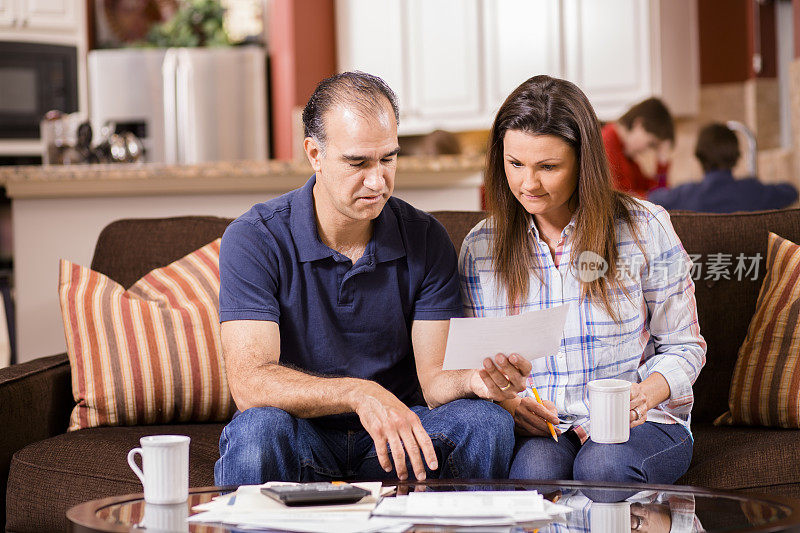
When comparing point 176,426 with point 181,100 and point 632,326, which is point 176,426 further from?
point 181,100

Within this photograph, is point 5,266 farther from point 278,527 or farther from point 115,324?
point 278,527

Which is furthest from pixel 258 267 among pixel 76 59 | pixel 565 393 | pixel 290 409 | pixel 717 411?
pixel 76 59

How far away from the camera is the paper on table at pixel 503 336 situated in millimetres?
1510

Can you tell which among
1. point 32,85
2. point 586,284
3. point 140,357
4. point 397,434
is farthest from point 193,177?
point 32,85

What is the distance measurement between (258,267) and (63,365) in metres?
0.78

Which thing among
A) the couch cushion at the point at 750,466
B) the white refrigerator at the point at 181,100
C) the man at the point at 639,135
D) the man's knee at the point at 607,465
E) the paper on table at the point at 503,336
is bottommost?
the couch cushion at the point at 750,466

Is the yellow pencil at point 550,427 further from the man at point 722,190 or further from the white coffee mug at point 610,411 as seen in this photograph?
the man at point 722,190

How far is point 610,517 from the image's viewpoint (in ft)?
4.53

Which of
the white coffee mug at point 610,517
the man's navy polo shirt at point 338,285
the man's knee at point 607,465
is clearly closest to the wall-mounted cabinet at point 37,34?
the man's navy polo shirt at point 338,285

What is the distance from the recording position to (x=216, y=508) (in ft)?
4.55

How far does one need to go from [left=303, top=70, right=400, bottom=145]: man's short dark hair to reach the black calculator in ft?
2.37

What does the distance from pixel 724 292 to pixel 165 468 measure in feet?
4.81

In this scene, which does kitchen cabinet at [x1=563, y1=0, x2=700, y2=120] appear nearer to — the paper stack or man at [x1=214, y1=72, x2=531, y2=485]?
man at [x1=214, y1=72, x2=531, y2=485]

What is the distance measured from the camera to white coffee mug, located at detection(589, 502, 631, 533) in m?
1.33
